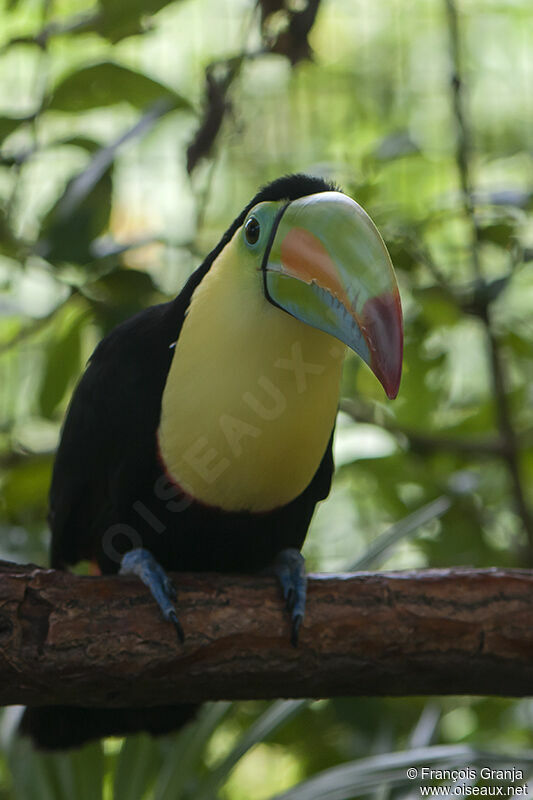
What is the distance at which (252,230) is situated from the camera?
1186 mm

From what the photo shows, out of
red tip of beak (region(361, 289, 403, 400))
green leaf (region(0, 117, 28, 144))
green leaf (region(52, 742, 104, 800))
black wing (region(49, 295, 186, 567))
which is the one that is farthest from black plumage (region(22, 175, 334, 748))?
green leaf (region(0, 117, 28, 144))

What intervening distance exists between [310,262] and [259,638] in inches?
20.1

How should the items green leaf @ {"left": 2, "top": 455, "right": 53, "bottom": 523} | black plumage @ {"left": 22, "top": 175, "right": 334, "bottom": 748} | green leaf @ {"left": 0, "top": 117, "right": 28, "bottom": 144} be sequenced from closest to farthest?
black plumage @ {"left": 22, "top": 175, "right": 334, "bottom": 748} → green leaf @ {"left": 0, "top": 117, "right": 28, "bottom": 144} → green leaf @ {"left": 2, "top": 455, "right": 53, "bottom": 523}

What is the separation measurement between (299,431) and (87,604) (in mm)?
362

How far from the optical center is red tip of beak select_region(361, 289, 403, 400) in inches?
38.1

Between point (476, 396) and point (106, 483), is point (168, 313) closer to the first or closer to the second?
point (106, 483)

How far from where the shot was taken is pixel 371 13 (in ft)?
8.18

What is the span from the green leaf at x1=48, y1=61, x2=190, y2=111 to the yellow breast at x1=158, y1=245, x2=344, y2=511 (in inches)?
15.7

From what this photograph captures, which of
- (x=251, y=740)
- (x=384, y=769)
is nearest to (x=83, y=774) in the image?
(x=251, y=740)

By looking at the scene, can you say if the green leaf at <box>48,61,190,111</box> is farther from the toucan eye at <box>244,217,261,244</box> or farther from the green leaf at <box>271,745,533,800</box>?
the green leaf at <box>271,745,533,800</box>

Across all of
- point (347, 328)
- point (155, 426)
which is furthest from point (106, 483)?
point (347, 328)

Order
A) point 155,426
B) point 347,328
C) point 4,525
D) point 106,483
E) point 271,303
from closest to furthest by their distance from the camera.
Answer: point 347,328 → point 271,303 → point 155,426 → point 106,483 → point 4,525

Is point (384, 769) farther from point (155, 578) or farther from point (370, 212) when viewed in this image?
point (370, 212)

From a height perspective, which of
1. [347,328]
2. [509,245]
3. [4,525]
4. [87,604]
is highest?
[509,245]
